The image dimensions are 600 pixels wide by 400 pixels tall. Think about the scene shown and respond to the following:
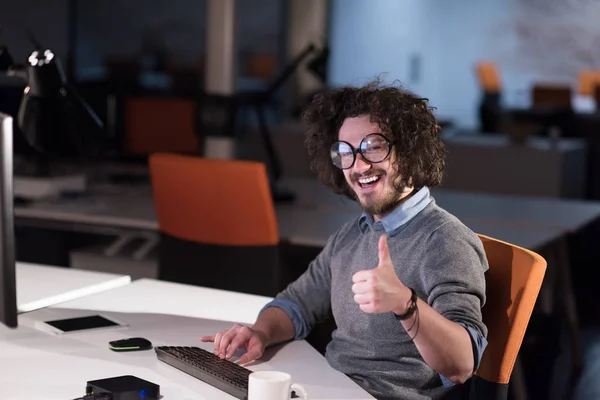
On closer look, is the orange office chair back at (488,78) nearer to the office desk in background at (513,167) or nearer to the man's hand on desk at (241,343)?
the office desk in background at (513,167)

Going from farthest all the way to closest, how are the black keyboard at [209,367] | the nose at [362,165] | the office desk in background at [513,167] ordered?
the office desk in background at [513,167] < the nose at [362,165] < the black keyboard at [209,367]

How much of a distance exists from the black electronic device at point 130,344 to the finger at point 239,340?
0.60 feet

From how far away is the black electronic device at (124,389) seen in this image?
1.58m

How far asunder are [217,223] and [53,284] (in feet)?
2.85

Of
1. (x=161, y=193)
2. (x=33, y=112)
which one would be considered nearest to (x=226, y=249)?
(x=161, y=193)

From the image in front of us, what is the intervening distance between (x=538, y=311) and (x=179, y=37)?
225 inches

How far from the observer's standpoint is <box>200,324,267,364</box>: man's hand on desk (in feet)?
6.29

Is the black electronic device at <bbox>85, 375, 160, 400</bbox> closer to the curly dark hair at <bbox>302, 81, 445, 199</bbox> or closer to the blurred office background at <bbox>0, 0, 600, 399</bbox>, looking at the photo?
the curly dark hair at <bbox>302, 81, 445, 199</bbox>

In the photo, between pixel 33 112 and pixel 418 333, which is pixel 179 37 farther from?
pixel 418 333

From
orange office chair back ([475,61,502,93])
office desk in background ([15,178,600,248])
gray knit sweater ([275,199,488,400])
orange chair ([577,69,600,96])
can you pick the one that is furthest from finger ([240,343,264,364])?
orange chair ([577,69,600,96])

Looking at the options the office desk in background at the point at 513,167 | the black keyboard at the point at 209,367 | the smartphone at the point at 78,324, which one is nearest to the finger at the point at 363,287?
the black keyboard at the point at 209,367

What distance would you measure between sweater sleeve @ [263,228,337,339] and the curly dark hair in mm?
297

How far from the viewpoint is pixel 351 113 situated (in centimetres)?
197

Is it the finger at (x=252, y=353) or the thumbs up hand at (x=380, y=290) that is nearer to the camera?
the thumbs up hand at (x=380, y=290)
